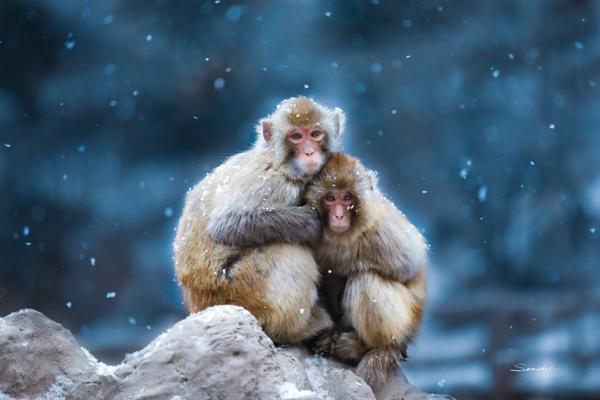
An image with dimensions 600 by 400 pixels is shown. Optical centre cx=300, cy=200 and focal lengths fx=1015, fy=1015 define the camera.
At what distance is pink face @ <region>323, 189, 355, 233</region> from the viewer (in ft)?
15.0

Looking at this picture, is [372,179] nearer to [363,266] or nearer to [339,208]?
[339,208]

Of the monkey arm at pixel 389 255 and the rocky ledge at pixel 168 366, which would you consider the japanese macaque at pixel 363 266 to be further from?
A: the rocky ledge at pixel 168 366

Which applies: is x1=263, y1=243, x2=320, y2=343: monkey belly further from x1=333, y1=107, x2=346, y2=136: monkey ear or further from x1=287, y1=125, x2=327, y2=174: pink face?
x1=333, y1=107, x2=346, y2=136: monkey ear

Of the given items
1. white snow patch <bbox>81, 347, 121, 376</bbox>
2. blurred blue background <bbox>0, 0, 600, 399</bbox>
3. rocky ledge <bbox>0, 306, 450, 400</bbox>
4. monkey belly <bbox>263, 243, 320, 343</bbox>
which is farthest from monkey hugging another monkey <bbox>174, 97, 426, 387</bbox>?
blurred blue background <bbox>0, 0, 600, 399</bbox>

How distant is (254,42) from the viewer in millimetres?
8523

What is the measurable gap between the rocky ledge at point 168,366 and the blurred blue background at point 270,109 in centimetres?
417

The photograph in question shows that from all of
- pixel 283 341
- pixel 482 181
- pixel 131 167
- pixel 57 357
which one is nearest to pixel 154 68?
pixel 131 167

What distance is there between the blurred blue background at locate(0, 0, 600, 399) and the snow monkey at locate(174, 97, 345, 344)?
3.23 metres

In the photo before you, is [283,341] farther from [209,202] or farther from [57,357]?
[57,357]

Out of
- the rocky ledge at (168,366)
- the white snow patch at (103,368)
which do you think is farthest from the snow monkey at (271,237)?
the white snow patch at (103,368)

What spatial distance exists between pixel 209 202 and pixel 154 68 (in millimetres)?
3800

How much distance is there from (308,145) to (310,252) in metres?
0.50

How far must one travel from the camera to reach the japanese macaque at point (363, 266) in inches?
182

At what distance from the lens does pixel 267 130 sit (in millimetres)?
4895
